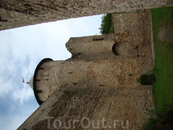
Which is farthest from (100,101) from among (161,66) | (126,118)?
(161,66)

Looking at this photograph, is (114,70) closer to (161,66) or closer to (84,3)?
(161,66)

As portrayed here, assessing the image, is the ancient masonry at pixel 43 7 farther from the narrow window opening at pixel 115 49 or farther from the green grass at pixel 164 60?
the narrow window opening at pixel 115 49

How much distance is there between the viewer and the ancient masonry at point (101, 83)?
8172 mm

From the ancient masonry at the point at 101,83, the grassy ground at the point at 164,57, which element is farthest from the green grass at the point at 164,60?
the ancient masonry at the point at 101,83

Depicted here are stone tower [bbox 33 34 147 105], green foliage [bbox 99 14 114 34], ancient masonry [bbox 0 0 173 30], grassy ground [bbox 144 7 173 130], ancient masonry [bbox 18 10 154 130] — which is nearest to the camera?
ancient masonry [bbox 0 0 173 30]

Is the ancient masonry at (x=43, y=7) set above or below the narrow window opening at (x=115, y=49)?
above

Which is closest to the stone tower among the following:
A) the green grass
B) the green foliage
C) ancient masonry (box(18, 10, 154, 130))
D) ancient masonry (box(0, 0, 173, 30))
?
ancient masonry (box(18, 10, 154, 130))

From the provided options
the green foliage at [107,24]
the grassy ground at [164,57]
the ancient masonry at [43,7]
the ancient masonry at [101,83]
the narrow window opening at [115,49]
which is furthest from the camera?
the green foliage at [107,24]

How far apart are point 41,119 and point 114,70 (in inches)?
201

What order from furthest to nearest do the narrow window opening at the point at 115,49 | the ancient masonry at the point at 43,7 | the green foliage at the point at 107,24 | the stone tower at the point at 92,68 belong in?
1. the green foliage at the point at 107,24
2. the narrow window opening at the point at 115,49
3. the stone tower at the point at 92,68
4. the ancient masonry at the point at 43,7

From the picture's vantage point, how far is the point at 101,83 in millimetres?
11352

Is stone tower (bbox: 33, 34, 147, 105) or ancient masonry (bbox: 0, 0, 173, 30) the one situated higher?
ancient masonry (bbox: 0, 0, 173, 30)

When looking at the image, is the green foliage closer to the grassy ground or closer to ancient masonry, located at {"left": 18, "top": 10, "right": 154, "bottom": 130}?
ancient masonry, located at {"left": 18, "top": 10, "right": 154, "bottom": 130}

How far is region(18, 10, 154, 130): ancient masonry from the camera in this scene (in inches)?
322
